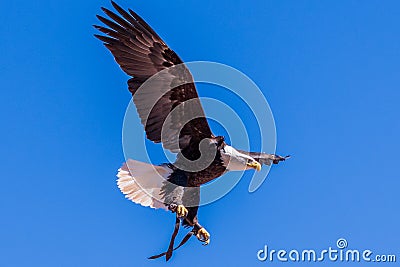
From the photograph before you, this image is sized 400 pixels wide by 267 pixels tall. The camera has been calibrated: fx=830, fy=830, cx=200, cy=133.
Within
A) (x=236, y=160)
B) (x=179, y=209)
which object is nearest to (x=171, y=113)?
(x=236, y=160)

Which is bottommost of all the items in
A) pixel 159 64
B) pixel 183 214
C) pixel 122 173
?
pixel 183 214

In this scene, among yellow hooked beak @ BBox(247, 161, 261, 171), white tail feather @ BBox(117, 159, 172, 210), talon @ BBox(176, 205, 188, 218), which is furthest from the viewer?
white tail feather @ BBox(117, 159, 172, 210)

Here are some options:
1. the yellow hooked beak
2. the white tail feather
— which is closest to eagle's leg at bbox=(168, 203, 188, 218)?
the white tail feather

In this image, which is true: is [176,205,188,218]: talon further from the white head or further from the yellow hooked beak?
the yellow hooked beak

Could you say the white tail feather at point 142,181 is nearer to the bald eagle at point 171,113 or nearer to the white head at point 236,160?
the bald eagle at point 171,113

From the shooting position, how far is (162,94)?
337 inches

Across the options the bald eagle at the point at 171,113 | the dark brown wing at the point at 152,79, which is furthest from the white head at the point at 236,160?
the dark brown wing at the point at 152,79

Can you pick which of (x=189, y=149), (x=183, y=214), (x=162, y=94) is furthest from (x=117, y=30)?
(x=183, y=214)

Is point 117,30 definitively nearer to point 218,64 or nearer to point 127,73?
point 127,73

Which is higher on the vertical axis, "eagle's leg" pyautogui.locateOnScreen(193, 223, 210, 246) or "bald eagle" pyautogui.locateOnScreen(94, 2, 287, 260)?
"bald eagle" pyautogui.locateOnScreen(94, 2, 287, 260)

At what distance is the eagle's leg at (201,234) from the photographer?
346 inches

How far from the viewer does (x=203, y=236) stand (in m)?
8.80

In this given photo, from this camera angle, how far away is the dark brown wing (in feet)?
27.9

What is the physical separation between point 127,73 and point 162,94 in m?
0.42
